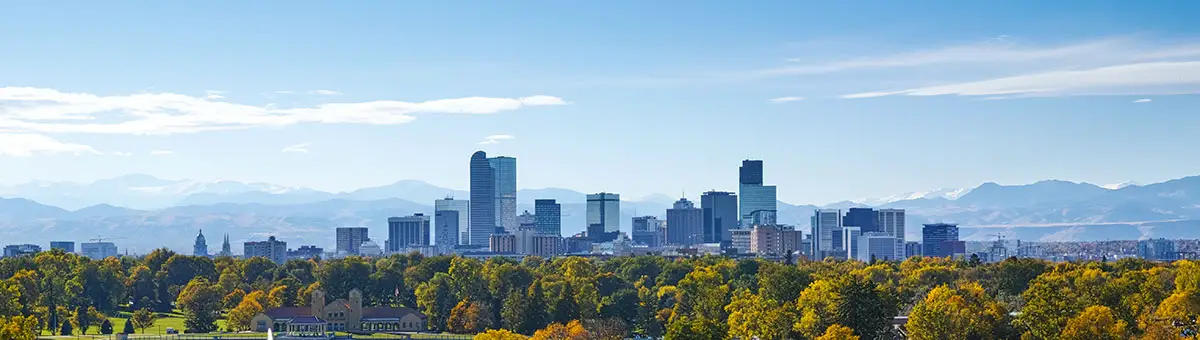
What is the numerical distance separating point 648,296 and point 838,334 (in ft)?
149

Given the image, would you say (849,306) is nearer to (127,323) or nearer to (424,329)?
(424,329)

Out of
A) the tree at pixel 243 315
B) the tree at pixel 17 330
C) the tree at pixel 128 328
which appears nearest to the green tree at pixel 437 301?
the tree at pixel 243 315

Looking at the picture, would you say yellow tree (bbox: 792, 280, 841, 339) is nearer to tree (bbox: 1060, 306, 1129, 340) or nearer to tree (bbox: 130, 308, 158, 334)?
tree (bbox: 1060, 306, 1129, 340)

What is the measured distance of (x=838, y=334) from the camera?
81625 millimetres

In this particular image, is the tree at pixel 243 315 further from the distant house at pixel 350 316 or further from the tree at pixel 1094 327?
the tree at pixel 1094 327

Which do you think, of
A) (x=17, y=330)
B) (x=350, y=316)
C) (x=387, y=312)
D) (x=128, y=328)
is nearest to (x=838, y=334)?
(x=17, y=330)

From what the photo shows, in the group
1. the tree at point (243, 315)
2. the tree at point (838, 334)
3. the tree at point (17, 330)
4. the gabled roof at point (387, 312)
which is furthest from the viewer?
the gabled roof at point (387, 312)

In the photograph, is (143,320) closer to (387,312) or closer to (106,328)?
(106,328)

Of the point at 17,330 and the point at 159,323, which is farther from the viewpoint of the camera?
the point at 159,323

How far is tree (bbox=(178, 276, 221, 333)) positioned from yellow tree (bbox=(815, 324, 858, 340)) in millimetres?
53452

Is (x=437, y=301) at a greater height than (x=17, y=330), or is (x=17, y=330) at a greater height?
(x=17, y=330)

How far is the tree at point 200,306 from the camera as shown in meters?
118

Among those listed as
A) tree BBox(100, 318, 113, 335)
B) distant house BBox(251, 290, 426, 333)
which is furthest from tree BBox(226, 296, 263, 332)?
tree BBox(100, 318, 113, 335)

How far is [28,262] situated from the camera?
142 m
